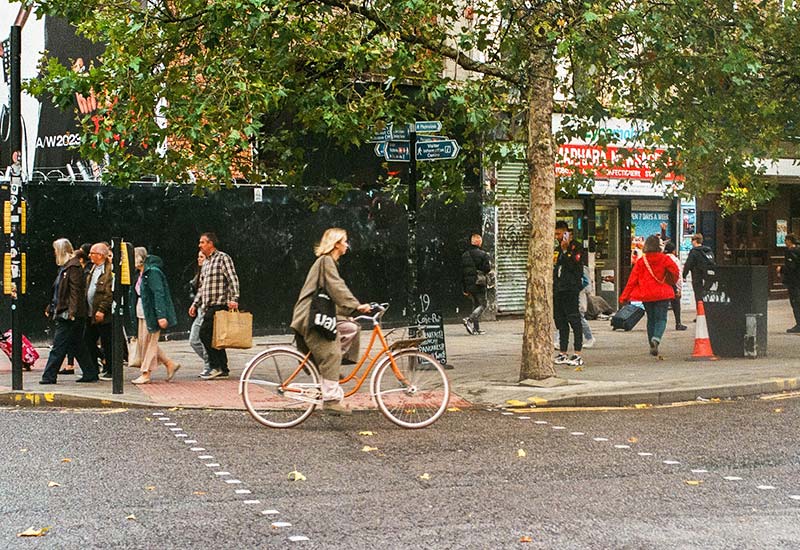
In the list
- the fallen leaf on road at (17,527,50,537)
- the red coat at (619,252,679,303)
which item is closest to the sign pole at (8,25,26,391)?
the fallen leaf on road at (17,527,50,537)

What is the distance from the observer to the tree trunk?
13.6 metres

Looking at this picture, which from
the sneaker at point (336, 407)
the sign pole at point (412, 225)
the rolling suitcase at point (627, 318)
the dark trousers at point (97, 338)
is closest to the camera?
the sneaker at point (336, 407)

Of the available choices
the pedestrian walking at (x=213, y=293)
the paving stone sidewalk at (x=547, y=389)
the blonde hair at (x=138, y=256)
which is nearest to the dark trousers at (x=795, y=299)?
the paving stone sidewalk at (x=547, y=389)

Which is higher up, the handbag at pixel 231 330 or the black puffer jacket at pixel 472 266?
the black puffer jacket at pixel 472 266

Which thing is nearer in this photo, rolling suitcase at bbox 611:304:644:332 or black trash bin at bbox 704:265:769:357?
black trash bin at bbox 704:265:769:357

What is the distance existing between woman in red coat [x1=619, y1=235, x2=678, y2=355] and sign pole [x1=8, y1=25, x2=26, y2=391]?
8.14 meters

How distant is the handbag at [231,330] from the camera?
1410 cm

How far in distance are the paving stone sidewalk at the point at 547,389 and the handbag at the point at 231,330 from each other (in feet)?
1.53

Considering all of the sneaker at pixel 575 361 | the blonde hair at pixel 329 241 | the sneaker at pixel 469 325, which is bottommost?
the sneaker at pixel 575 361

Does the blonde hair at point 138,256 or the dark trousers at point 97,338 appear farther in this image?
the blonde hair at point 138,256

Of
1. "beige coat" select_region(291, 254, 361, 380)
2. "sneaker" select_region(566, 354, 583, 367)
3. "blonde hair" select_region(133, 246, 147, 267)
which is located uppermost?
"blonde hair" select_region(133, 246, 147, 267)

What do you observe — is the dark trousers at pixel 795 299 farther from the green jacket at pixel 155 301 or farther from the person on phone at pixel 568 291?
the green jacket at pixel 155 301

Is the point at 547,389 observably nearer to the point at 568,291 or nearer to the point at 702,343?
the point at 568,291

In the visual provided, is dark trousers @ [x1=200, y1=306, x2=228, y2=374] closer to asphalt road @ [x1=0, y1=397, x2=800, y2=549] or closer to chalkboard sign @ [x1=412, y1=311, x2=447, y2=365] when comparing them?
chalkboard sign @ [x1=412, y1=311, x2=447, y2=365]
